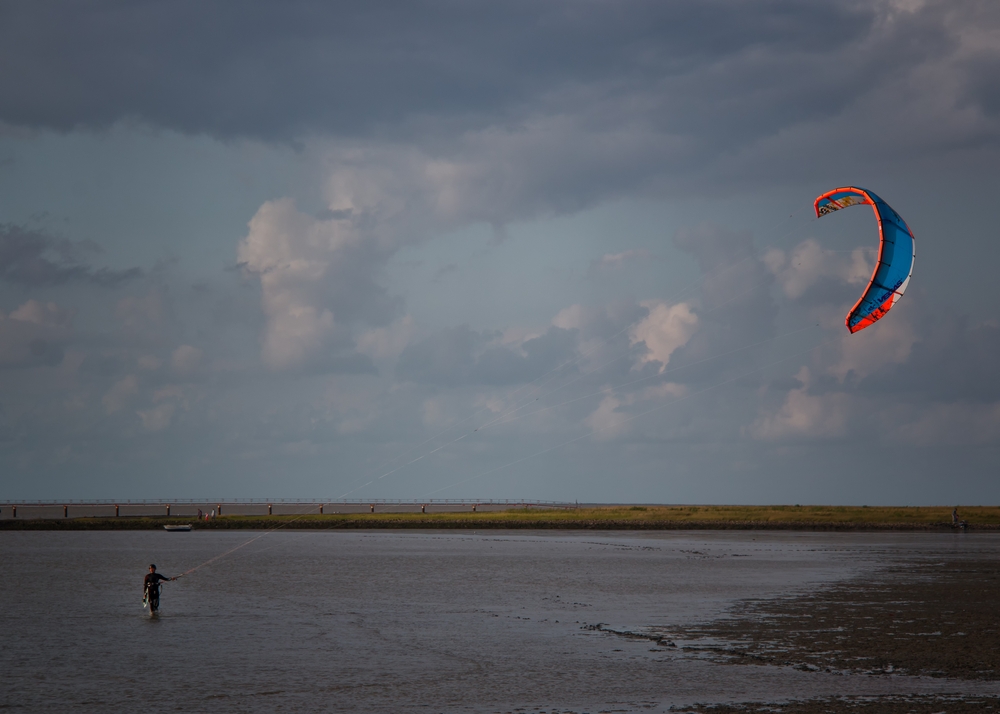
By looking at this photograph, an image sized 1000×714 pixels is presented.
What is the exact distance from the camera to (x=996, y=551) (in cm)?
5219

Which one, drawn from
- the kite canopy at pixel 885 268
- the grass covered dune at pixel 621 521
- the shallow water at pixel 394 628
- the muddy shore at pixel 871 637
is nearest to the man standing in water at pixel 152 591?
the shallow water at pixel 394 628

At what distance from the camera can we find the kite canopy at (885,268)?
1468 inches

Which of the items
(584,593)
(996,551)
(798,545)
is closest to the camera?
(584,593)

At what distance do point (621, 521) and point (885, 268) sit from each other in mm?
49008

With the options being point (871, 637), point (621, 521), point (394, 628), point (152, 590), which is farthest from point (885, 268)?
point (621, 521)

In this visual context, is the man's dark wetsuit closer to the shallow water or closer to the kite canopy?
the shallow water

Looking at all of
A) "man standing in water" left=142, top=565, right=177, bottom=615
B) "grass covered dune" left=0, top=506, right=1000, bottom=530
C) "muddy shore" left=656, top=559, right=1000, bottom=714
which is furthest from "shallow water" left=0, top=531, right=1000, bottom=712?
"grass covered dune" left=0, top=506, right=1000, bottom=530

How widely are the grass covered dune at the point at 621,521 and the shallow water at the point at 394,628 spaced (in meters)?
23.9

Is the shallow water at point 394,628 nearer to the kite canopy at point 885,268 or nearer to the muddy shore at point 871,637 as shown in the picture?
the muddy shore at point 871,637

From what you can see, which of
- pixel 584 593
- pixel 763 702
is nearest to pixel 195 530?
pixel 584 593

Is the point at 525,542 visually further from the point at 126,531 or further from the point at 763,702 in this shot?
the point at 763,702

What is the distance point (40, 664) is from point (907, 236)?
113 feet

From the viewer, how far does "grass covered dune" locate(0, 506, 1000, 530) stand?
77312 mm

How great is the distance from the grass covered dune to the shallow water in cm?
2393
